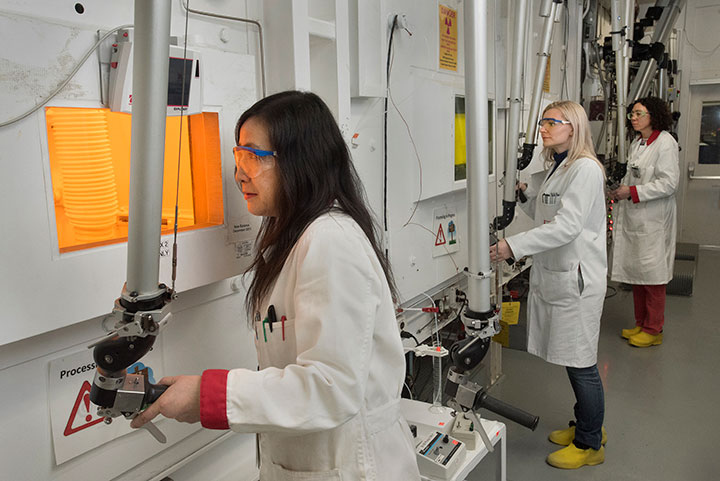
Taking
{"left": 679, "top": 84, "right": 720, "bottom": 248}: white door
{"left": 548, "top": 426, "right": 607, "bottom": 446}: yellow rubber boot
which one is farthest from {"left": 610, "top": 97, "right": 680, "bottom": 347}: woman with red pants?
{"left": 679, "top": 84, "right": 720, "bottom": 248}: white door

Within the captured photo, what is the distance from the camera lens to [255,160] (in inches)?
42.8

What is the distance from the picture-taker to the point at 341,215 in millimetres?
1058

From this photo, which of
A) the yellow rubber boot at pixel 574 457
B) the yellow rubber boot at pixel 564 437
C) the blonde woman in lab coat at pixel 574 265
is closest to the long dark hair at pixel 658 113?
the blonde woman in lab coat at pixel 574 265

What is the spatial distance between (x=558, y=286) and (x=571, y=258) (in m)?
0.14

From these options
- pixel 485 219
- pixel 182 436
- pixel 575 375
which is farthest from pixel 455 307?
pixel 182 436

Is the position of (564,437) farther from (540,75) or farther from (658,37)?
(658,37)

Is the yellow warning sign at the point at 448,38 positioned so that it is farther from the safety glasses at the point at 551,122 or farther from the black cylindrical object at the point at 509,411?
the black cylindrical object at the point at 509,411

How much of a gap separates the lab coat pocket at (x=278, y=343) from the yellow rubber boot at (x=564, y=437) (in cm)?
212

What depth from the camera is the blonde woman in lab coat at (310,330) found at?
2.96ft

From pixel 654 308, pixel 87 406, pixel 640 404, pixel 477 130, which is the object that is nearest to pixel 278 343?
pixel 87 406

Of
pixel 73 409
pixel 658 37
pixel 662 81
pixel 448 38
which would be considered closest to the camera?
pixel 73 409

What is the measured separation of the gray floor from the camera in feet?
8.30

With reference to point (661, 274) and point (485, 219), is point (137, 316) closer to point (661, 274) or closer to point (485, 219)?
point (485, 219)

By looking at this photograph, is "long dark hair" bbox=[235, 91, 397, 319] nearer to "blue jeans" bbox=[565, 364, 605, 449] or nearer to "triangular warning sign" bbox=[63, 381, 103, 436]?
"triangular warning sign" bbox=[63, 381, 103, 436]
